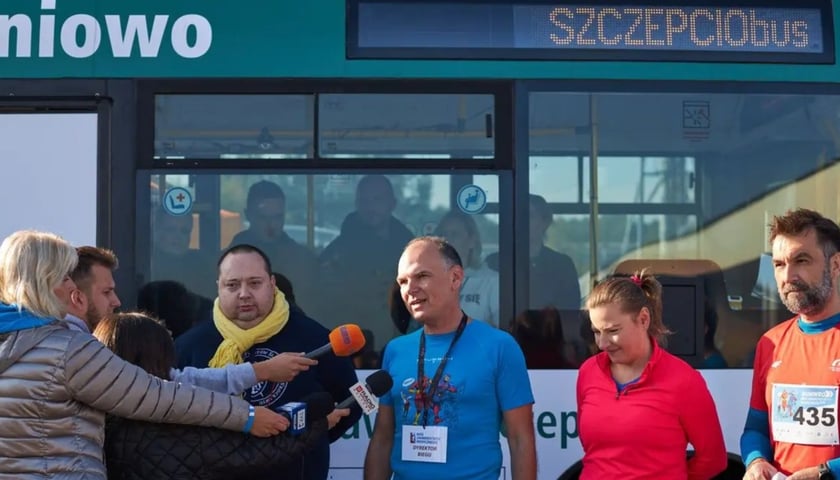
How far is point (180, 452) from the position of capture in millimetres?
3285

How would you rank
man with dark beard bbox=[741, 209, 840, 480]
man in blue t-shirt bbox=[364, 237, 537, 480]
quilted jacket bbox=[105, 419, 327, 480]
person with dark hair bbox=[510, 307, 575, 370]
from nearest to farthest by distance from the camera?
quilted jacket bbox=[105, 419, 327, 480]
man with dark beard bbox=[741, 209, 840, 480]
man in blue t-shirt bbox=[364, 237, 537, 480]
person with dark hair bbox=[510, 307, 575, 370]

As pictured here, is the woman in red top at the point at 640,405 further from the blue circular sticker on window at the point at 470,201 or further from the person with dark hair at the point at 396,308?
the person with dark hair at the point at 396,308

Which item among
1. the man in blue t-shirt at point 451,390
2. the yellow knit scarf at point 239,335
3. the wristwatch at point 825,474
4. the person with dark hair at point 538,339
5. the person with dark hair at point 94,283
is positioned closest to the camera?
the wristwatch at point 825,474

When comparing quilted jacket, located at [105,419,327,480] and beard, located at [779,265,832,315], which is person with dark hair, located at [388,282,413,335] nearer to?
quilted jacket, located at [105,419,327,480]

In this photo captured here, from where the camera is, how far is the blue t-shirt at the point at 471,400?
3771 mm

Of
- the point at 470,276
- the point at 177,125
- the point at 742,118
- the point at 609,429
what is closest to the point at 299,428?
the point at 609,429

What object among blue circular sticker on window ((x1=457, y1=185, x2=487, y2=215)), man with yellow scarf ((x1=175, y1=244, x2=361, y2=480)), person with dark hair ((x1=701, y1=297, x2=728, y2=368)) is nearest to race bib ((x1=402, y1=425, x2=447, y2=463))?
man with yellow scarf ((x1=175, y1=244, x2=361, y2=480))

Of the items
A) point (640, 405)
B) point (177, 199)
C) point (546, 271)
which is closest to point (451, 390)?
point (640, 405)

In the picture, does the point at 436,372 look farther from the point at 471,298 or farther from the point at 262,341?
the point at 471,298

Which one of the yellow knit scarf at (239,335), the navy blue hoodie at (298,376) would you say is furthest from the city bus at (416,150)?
the yellow knit scarf at (239,335)

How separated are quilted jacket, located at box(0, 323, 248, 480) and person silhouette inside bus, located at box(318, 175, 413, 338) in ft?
5.76

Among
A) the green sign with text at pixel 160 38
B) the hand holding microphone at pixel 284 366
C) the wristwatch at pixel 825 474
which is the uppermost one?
the green sign with text at pixel 160 38

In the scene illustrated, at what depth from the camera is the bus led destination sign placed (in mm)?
5031

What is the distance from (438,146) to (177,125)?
1.25 metres
